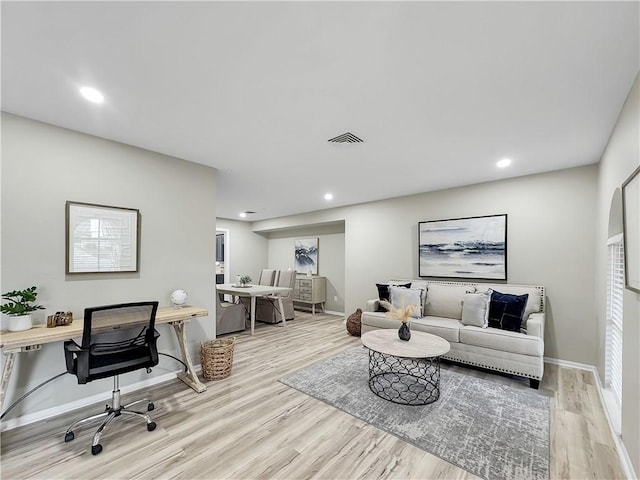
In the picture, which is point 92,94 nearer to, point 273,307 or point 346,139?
point 346,139

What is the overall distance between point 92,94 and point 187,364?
8.28 ft

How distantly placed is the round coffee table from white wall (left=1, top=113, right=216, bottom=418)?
203cm

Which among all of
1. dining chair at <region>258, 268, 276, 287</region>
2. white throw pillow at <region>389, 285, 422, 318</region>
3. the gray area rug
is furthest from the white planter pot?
dining chair at <region>258, 268, 276, 287</region>

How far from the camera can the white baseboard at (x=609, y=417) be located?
1.75 m

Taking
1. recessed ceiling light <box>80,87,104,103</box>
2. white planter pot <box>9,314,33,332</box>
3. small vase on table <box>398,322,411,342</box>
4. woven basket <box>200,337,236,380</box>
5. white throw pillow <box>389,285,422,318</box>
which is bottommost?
woven basket <box>200,337,236,380</box>

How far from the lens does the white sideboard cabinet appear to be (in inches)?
268

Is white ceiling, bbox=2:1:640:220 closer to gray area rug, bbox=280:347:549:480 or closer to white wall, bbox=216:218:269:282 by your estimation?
gray area rug, bbox=280:347:549:480

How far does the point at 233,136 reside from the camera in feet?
8.83

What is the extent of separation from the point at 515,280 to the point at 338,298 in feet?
12.5

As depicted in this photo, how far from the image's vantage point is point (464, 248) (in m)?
4.30

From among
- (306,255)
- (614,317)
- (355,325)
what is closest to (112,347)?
(355,325)

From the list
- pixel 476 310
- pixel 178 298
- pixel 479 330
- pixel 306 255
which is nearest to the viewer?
pixel 178 298

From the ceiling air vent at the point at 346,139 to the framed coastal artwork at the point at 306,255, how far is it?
461 cm

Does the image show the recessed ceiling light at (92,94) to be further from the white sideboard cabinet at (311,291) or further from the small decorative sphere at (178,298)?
the white sideboard cabinet at (311,291)
